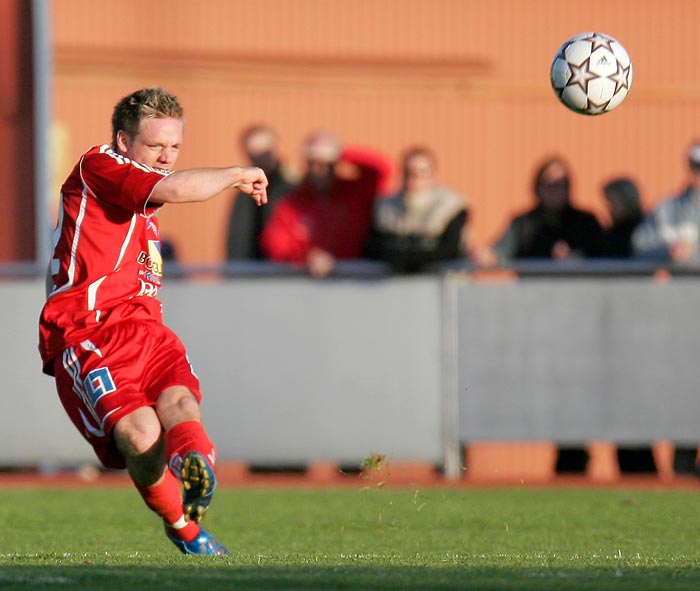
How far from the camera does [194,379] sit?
7.02 metres

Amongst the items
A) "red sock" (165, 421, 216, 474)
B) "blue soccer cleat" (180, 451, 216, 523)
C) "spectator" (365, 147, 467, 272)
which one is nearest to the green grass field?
"blue soccer cleat" (180, 451, 216, 523)

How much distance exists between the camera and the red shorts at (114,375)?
267 inches

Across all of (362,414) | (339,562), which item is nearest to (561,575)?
(339,562)

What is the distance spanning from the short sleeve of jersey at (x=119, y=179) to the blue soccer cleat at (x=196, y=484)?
114cm

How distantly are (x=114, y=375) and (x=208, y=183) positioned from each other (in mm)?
1040

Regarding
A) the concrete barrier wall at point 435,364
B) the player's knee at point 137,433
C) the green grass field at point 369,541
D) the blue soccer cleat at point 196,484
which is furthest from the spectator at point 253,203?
the blue soccer cleat at point 196,484

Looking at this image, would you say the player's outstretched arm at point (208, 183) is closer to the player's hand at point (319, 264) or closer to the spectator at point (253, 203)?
the player's hand at point (319, 264)

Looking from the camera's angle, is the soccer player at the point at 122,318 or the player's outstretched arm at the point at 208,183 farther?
the soccer player at the point at 122,318

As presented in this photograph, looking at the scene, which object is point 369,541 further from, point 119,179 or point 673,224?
point 673,224

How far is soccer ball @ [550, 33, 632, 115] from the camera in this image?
8.75 m

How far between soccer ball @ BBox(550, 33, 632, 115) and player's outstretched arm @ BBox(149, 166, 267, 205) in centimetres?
295

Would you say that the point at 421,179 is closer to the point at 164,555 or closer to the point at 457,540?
the point at 457,540

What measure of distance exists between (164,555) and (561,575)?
202 centimetres

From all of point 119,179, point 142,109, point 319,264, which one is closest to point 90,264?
point 119,179
